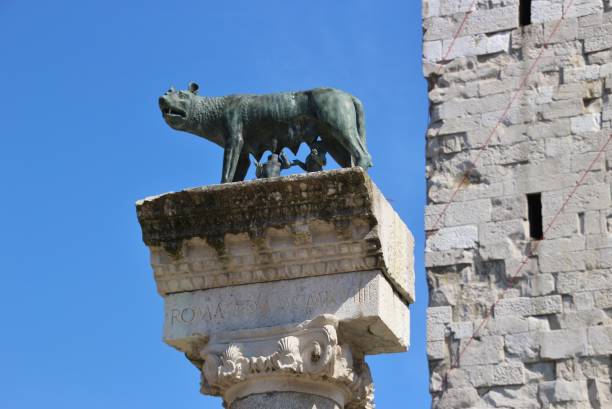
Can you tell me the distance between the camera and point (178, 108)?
9.40 metres

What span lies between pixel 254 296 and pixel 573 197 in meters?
4.76

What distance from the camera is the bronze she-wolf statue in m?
8.99

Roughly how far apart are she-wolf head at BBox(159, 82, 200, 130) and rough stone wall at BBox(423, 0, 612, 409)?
145 inches

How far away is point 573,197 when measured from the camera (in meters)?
12.0

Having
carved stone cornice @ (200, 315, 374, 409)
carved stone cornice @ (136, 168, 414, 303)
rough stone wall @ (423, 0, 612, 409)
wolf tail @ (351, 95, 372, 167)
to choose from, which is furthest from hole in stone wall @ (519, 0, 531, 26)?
carved stone cornice @ (200, 315, 374, 409)

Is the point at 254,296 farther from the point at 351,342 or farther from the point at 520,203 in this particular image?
the point at 520,203

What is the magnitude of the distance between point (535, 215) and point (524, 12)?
2.00 metres

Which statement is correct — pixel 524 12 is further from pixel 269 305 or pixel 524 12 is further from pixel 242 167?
pixel 269 305

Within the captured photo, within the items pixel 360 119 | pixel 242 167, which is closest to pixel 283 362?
pixel 242 167

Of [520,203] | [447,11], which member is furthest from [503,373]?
[447,11]

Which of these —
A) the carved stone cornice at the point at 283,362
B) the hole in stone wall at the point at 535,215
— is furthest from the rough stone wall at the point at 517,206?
the carved stone cornice at the point at 283,362

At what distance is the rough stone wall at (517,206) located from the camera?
38.0ft

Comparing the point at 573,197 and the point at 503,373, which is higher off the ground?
the point at 573,197

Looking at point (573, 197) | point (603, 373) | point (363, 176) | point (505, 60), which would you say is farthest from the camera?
point (505, 60)
